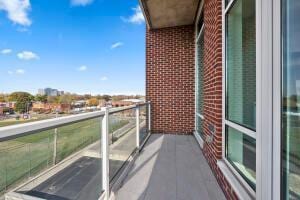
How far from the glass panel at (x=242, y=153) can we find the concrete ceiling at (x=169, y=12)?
3391mm

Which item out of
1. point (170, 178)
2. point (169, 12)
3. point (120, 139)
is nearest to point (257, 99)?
point (170, 178)

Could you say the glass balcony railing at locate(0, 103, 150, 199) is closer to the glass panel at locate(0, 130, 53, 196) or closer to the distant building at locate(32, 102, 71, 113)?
the glass panel at locate(0, 130, 53, 196)

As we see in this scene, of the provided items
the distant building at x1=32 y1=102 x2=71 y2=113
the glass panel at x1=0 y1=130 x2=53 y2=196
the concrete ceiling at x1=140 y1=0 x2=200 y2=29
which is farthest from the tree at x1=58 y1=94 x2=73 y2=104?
the concrete ceiling at x1=140 y1=0 x2=200 y2=29

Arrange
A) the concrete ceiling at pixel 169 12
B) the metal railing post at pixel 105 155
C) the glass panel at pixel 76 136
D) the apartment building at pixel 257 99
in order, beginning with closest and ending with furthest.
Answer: the apartment building at pixel 257 99 < the glass panel at pixel 76 136 < the metal railing post at pixel 105 155 < the concrete ceiling at pixel 169 12

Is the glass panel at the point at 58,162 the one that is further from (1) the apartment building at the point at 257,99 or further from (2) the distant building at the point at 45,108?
(1) the apartment building at the point at 257,99

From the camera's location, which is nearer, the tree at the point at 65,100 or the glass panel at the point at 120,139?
the glass panel at the point at 120,139

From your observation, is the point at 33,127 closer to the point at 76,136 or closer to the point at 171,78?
the point at 76,136

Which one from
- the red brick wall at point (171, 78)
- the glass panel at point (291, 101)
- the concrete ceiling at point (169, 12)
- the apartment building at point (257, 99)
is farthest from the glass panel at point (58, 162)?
the red brick wall at point (171, 78)

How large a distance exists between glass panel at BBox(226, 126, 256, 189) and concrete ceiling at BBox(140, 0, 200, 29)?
11.1 ft

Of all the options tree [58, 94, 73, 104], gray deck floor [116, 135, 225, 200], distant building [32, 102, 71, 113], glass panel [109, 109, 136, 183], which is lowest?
gray deck floor [116, 135, 225, 200]

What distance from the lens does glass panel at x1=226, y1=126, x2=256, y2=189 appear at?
67.6 inches

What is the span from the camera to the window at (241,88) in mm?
1749

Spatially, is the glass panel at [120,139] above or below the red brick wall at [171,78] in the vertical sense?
below

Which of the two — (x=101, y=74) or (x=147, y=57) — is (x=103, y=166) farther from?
(x=101, y=74)
